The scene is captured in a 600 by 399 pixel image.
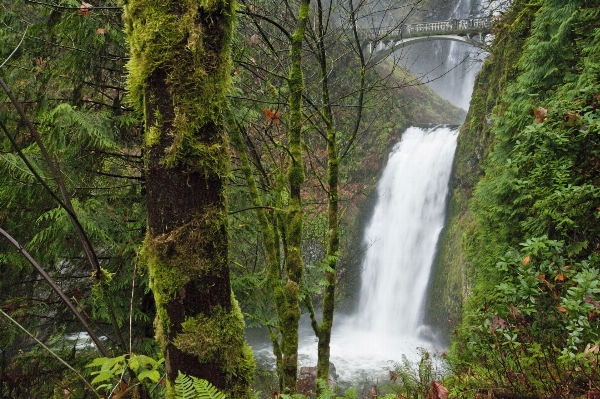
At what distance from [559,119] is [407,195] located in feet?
41.2

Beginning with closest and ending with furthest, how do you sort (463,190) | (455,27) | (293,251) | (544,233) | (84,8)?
(84,8), (293,251), (544,233), (463,190), (455,27)

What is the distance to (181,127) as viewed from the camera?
4.52 feet

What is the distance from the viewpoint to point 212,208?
146 cm

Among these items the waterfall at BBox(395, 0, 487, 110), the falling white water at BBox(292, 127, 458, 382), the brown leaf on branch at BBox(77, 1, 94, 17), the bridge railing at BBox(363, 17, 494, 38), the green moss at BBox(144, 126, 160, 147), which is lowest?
the falling white water at BBox(292, 127, 458, 382)

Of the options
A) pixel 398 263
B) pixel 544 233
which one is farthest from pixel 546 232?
pixel 398 263

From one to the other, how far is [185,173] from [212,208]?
168 mm

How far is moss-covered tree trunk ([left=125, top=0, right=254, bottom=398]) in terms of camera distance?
4.49 feet

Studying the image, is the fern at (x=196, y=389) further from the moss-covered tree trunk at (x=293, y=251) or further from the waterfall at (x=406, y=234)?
the waterfall at (x=406, y=234)

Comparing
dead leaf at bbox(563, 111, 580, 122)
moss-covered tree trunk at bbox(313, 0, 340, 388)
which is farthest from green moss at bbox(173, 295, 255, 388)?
dead leaf at bbox(563, 111, 580, 122)

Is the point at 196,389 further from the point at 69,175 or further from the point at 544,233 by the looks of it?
the point at 544,233

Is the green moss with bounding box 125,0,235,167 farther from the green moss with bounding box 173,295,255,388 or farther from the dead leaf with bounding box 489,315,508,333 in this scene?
the dead leaf with bounding box 489,315,508,333

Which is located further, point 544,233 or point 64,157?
point 64,157

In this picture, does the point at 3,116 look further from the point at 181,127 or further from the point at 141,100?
the point at 181,127

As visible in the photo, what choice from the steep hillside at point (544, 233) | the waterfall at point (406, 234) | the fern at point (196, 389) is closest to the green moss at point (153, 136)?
the fern at point (196, 389)
